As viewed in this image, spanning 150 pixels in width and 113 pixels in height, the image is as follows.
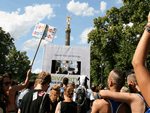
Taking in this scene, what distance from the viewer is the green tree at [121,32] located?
52.0 feet

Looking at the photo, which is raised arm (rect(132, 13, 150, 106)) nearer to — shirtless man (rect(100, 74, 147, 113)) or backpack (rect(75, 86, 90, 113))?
shirtless man (rect(100, 74, 147, 113))

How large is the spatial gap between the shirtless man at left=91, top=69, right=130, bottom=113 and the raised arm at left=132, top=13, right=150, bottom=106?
3.18 ft

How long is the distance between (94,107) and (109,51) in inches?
806

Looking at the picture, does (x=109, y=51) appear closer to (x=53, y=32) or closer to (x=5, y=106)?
(x=53, y=32)

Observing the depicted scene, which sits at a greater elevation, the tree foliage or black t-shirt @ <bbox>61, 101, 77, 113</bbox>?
the tree foliage

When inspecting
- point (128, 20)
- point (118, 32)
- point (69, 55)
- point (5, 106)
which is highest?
point (128, 20)

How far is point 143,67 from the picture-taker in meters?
0.90

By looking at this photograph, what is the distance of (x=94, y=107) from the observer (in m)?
1.95

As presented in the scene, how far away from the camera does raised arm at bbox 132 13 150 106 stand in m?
0.84

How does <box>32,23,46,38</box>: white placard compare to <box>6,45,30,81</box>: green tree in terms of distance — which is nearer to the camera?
<box>32,23,46,38</box>: white placard

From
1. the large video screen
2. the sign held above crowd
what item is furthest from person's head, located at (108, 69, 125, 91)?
the large video screen

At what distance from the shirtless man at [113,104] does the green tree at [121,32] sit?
1436cm

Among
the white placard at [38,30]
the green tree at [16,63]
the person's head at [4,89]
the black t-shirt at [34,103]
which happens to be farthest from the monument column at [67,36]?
the black t-shirt at [34,103]

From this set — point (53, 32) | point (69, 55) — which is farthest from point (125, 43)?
point (53, 32)
